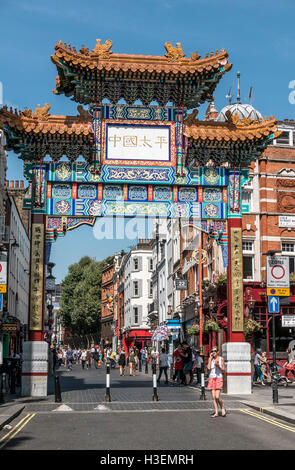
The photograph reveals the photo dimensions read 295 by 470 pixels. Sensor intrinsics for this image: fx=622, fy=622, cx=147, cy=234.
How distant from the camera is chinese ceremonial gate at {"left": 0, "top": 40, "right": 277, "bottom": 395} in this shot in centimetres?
2158

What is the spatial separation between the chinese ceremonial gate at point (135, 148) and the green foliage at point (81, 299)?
7290 centimetres

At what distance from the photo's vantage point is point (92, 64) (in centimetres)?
2130

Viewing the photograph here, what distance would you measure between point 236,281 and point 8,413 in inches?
384

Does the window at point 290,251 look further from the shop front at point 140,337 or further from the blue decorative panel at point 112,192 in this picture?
the shop front at point 140,337

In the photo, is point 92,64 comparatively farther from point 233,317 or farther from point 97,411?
point 97,411

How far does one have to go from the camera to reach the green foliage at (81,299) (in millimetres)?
94081

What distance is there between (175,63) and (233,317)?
9.25 meters

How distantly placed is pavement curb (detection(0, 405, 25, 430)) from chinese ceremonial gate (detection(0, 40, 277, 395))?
5.14 metres

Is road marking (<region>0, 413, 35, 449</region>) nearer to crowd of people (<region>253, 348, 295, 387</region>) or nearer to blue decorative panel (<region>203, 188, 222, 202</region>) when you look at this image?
blue decorative panel (<region>203, 188, 222, 202</region>)

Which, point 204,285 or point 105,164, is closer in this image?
point 105,164

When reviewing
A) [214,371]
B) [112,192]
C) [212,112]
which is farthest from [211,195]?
[212,112]

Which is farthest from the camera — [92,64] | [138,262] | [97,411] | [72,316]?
[72,316]

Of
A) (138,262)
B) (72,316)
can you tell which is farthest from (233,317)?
(72,316)

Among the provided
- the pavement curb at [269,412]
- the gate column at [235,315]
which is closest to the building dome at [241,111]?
the gate column at [235,315]
